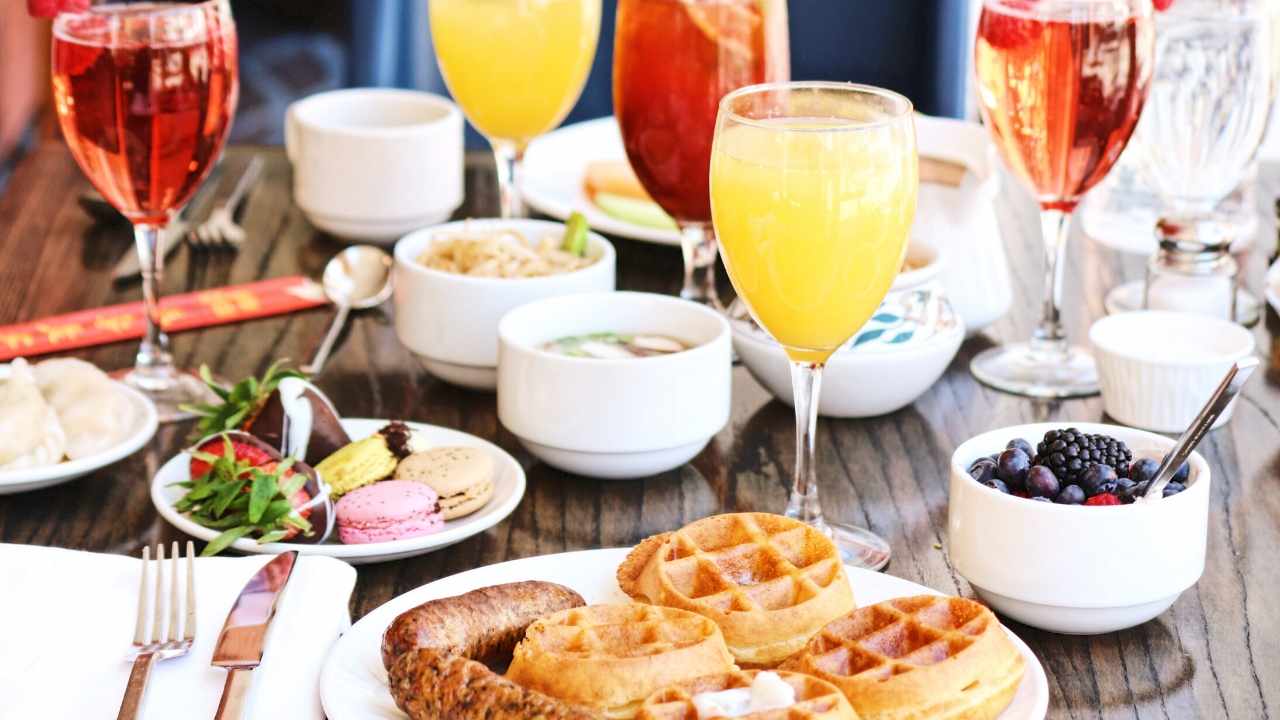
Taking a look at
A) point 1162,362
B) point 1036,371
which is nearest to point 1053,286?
point 1036,371

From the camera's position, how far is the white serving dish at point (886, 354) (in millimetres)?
1398

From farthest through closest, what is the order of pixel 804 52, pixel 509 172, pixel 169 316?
pixel 804 52 < pixel 509 172 < pixel 169 316

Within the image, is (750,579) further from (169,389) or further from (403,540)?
(169,389)

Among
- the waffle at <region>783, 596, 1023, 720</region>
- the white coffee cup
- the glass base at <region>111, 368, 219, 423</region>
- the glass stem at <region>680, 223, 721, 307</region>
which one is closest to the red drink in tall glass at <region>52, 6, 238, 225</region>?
the glass base at <region>111, 368, 219, 423</region>

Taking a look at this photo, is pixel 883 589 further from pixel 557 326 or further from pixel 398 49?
pixel 398 49

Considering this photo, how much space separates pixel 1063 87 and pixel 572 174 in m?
0.80

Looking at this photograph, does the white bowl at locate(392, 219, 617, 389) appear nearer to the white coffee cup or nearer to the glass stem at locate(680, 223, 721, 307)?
the glass stem at locate(680, 223, 721, 307)

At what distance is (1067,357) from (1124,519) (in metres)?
0.58

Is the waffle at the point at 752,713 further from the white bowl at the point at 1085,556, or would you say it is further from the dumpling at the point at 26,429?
the dumpling at the point at 26,429

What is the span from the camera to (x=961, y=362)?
1592 millimetres

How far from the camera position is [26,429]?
4.14 ft

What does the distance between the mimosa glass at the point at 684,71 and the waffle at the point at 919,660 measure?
0.74 meters

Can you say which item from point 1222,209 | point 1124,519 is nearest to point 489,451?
point 1124,519

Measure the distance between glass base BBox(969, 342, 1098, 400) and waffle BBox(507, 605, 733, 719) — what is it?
68cm
